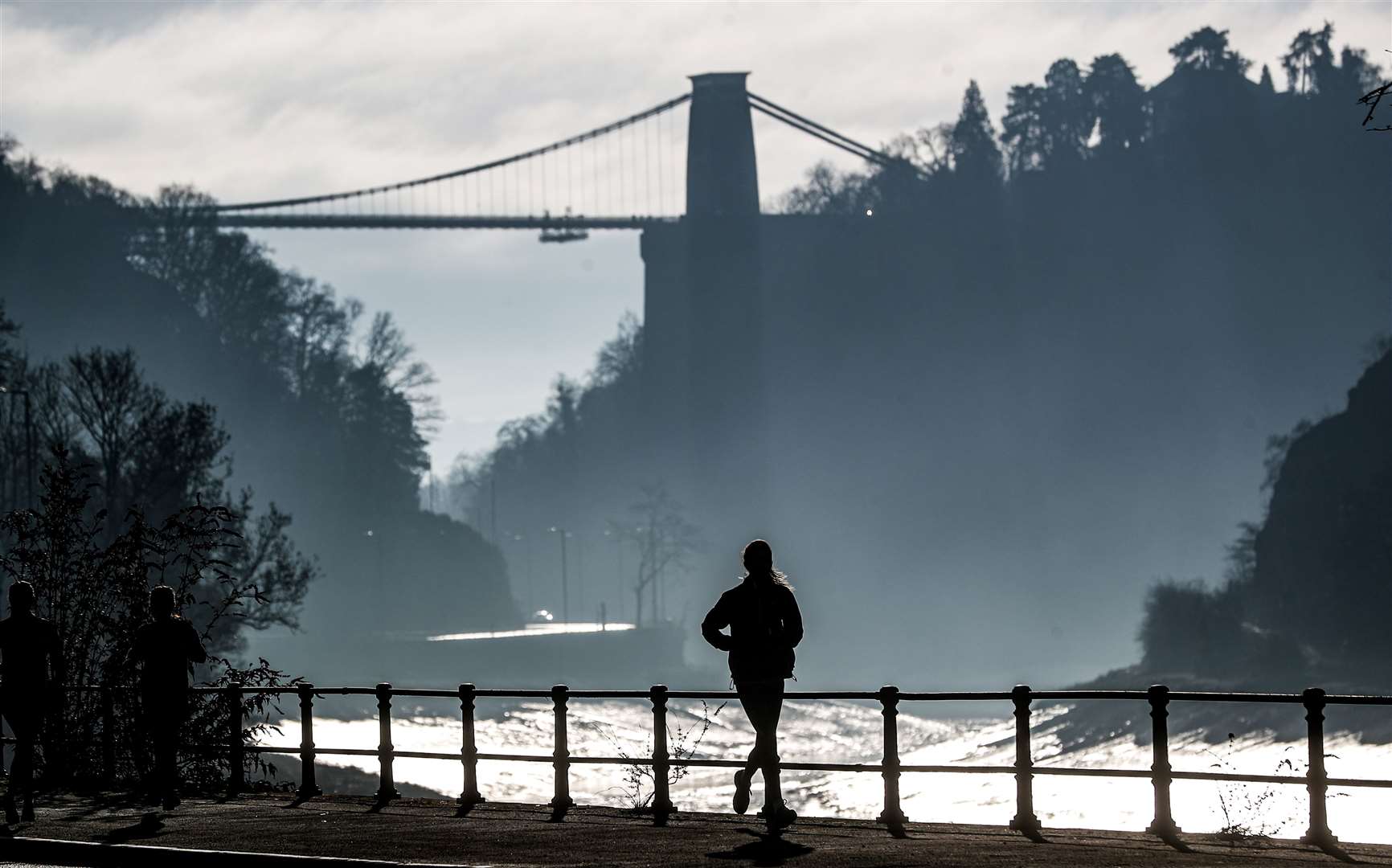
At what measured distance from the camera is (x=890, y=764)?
465 inches

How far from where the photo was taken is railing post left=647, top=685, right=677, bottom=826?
12.6 metres

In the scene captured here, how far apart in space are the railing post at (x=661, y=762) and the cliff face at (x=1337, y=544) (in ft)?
168

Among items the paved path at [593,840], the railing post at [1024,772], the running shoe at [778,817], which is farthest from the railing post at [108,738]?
the railing post at [1024,772]

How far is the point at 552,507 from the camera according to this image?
13338 cm

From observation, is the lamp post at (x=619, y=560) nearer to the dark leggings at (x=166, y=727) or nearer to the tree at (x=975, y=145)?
the tree at (x=975, y=145)

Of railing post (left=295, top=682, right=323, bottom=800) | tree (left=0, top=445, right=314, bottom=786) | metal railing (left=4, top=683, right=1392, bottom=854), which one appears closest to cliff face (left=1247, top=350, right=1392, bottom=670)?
tree (left=0, top=445, right=314, bottom=786)

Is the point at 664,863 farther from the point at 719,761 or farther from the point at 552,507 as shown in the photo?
the point at 552,507

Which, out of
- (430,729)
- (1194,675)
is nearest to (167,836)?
(430,729)

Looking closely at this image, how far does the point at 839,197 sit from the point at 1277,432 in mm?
38316

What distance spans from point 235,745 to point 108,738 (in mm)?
1674

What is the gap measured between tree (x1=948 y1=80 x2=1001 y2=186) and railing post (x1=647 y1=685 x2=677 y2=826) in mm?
126852

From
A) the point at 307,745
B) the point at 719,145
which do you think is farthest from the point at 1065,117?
the point at 307,745

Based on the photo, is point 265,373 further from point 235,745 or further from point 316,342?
point 235,745

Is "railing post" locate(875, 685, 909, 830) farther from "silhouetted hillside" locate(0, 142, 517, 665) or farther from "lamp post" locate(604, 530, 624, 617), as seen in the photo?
"lamp post" locate(604, 530, 624, 617)
